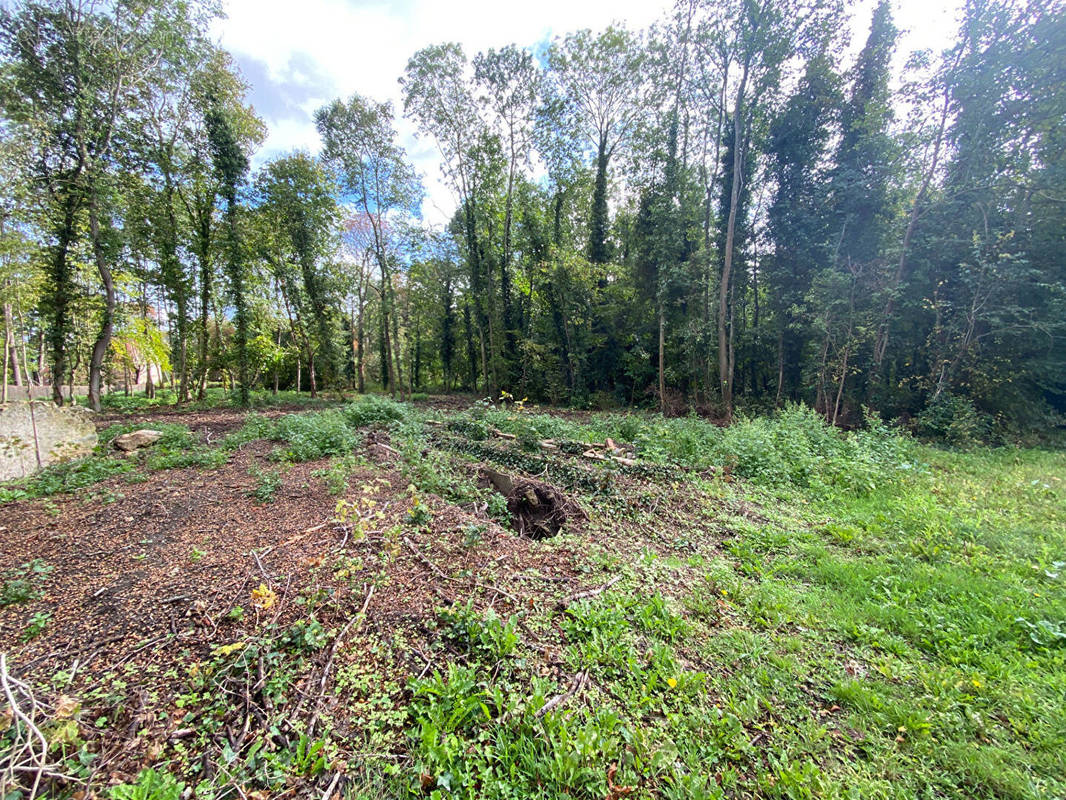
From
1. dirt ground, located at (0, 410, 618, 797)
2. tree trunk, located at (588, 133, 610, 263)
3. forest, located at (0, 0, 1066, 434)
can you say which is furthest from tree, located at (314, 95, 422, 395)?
dirt ground, located at (0, 410, 618, 797)

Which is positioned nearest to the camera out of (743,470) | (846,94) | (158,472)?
(158,472)

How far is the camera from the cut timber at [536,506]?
4188mm

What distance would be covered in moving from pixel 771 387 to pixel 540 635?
13.5 metres

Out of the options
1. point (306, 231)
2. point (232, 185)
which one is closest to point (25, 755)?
point (232, 185)

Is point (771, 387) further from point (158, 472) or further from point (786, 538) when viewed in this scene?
point (158, 472)

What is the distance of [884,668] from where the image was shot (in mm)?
2119

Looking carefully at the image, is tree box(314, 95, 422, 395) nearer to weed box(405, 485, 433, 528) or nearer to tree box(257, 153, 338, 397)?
tree box(257, 153, 338, 397)

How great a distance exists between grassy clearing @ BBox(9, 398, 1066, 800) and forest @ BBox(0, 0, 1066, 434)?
7.46 metres

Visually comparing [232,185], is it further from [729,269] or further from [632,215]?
[729,269]

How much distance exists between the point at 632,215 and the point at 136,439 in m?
17.5

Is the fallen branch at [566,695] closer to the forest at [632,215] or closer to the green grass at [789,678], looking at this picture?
the green grass at [789,678]

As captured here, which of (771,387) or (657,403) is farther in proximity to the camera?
(657,403)

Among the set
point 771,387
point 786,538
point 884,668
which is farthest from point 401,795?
point 771,387

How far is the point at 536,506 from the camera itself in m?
4.52
